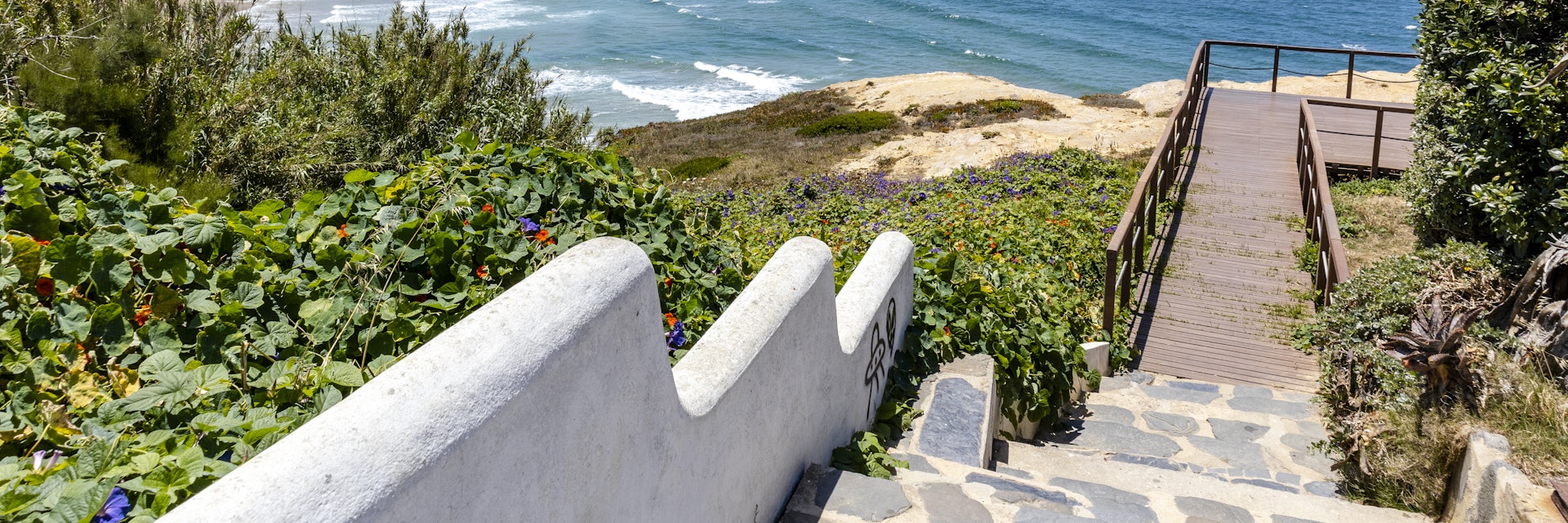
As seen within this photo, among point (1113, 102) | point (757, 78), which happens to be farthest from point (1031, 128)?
point (757, 78)

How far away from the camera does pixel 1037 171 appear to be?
1244 centimetres

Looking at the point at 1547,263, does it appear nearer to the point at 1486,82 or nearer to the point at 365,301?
the point at 1486,82

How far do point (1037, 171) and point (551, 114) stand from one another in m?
6.88

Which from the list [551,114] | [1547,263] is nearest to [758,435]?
[1547,263]

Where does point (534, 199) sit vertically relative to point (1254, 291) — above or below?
above

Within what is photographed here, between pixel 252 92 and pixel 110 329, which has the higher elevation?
pixel 252 92

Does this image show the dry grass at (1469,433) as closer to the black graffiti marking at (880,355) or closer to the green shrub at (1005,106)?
the black graffiti marking at (880,355)

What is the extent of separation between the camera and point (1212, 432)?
5.63 metres

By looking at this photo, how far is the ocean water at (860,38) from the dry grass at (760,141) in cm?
595

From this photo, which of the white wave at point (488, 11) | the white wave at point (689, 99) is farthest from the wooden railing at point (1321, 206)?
the white wave at point (488, 11)

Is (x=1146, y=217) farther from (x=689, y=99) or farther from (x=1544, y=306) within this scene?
(x=689, y=99)

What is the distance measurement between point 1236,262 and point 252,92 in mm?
7611

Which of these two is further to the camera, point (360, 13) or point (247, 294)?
point (360, 13)

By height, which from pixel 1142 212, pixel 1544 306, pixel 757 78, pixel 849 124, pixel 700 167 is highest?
pixel 1544 306
